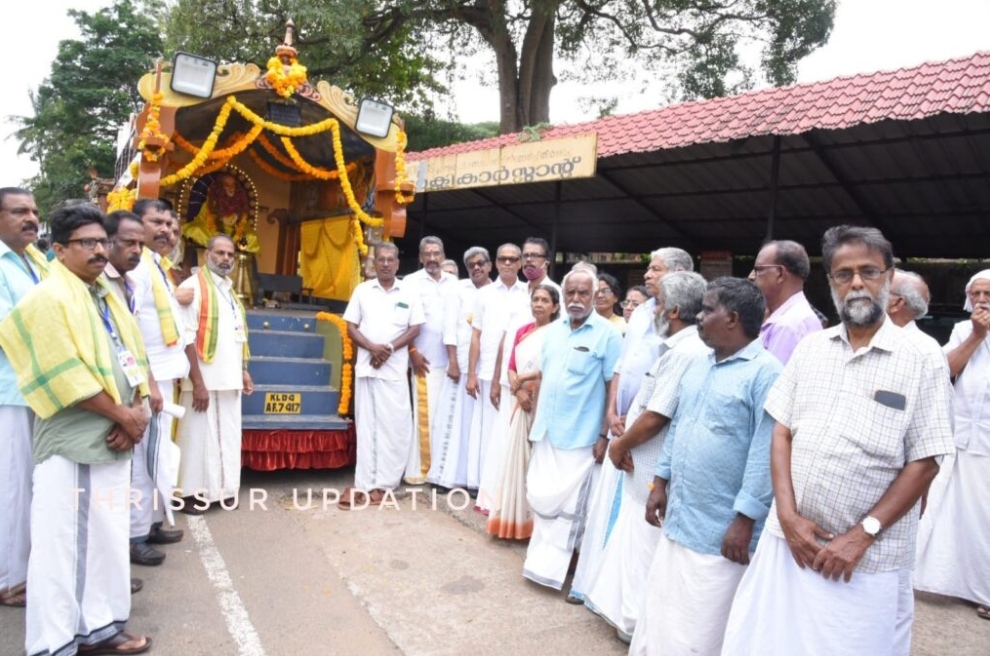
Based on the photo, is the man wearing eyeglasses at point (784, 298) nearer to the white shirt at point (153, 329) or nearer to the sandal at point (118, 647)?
the sandal at point (118, 647)

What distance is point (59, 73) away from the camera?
26672mm

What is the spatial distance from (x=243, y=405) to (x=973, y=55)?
6.97 meters

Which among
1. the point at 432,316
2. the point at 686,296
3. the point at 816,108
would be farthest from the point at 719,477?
the point at 816,108

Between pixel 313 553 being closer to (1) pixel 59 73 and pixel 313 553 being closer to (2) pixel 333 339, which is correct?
(2) pixel 333 339

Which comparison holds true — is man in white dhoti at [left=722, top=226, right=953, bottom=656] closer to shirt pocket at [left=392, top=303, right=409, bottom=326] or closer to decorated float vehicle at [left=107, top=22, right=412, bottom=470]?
shirt pocket at [left=392, top=303, right=409, bottom=326]

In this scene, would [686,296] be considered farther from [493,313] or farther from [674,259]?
[493,313]

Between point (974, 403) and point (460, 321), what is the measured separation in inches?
136

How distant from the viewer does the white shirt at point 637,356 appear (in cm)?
345

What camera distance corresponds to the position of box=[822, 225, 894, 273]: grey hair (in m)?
2.18

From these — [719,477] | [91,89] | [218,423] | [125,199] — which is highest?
[91,89]

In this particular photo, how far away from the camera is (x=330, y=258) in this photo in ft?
24.0

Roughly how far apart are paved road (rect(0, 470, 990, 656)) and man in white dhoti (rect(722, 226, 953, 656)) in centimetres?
115

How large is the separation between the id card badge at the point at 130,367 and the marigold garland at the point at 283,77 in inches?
132

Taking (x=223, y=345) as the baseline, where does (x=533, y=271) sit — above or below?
above
